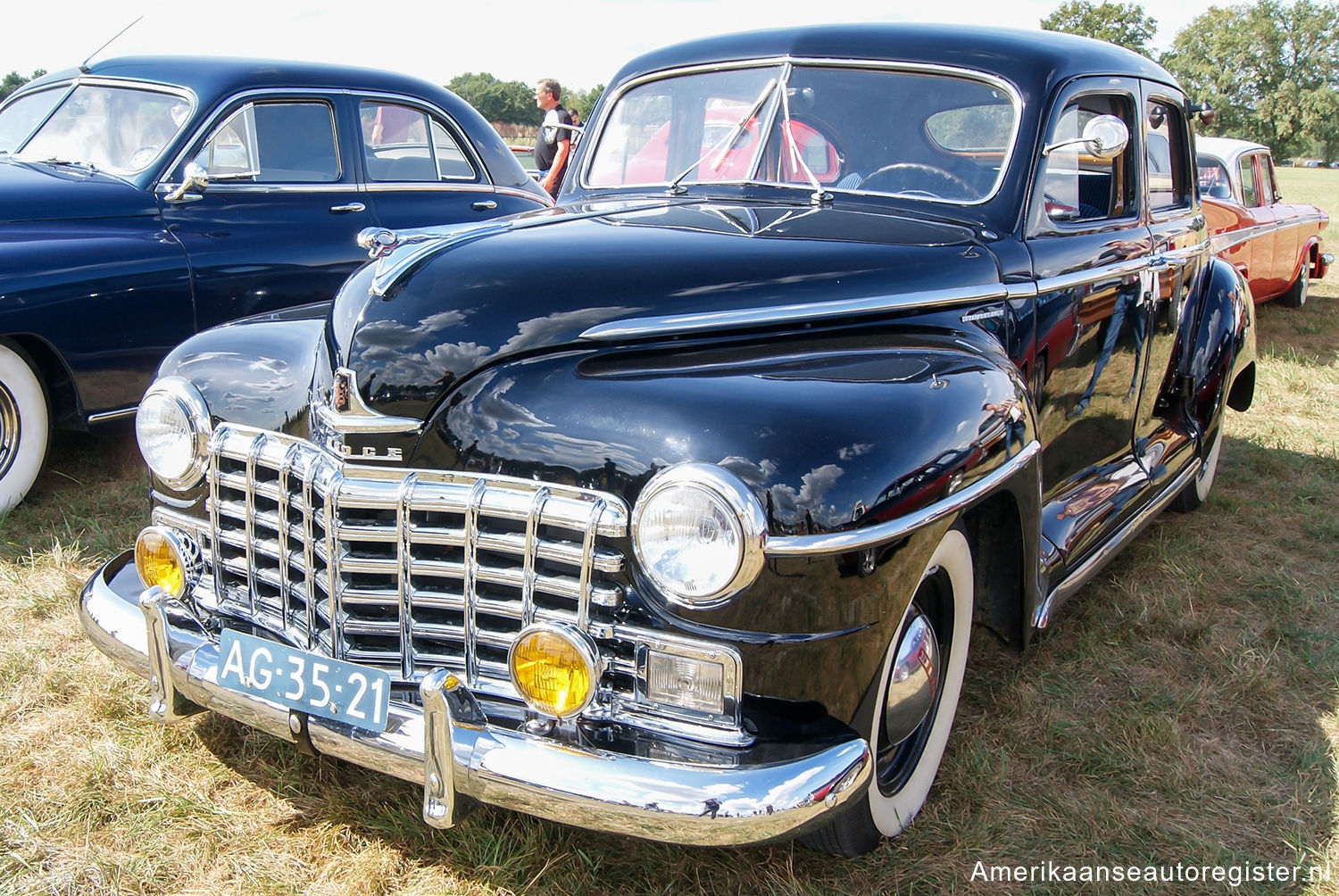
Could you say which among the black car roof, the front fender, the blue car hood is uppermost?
the black car roof

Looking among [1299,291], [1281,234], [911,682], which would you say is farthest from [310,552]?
[1299,291]

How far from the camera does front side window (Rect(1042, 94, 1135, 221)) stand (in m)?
2.94

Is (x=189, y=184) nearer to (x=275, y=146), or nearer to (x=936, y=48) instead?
(x=275, y=146)

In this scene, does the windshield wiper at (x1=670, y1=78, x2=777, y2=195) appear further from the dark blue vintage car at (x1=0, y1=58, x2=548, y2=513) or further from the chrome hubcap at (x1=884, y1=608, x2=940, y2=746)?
the dark blue vintage car at (x1=0, y1=58, x2=548, y2=513)

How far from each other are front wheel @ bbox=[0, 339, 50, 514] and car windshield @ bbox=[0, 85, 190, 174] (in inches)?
40.2

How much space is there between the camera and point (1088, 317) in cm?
295

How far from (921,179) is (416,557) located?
5.60ft

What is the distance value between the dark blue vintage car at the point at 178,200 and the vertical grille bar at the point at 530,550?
9.16 feet

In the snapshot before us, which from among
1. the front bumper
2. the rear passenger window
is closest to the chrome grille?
the front bumper

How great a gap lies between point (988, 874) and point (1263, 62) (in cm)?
8186

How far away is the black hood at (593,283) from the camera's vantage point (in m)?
2.01

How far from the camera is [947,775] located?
2459mm

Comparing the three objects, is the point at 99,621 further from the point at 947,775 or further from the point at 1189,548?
the point at 1189,548

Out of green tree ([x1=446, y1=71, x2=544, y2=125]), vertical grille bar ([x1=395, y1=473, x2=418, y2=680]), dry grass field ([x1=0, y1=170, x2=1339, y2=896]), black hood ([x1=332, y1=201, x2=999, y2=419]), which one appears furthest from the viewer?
green tree ([x1=446, y1=71, x2=544, y2=125])
